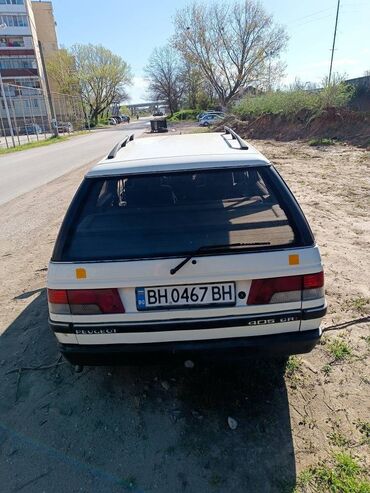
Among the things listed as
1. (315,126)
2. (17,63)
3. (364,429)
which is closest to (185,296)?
(364,429)

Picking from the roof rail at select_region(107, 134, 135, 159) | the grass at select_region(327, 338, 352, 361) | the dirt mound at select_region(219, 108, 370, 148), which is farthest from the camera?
the dirt mound at select_region(219, 108, 370, 148)

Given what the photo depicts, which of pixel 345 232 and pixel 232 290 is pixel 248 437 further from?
pixel 345 232

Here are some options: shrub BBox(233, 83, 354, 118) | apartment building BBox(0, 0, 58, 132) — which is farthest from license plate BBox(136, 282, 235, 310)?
apartment building BBox(0, 0, 58, 132)

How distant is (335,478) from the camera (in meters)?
2.00

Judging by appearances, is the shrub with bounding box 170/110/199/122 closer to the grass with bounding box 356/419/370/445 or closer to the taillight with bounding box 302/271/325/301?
the taillight with bounding box 302/271/325/301

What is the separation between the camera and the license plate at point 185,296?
7.18 feet

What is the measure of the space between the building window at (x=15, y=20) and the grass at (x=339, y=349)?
76.0m

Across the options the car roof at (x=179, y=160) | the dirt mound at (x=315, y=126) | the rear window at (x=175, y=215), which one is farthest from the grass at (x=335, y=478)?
the dirt mound at (x=315, y=126)

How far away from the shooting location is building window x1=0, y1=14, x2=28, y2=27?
61375 mm

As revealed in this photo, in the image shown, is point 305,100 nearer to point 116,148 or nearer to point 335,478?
point 116,148

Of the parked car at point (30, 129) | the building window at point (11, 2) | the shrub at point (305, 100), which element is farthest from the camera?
the building window at point (11, 2)

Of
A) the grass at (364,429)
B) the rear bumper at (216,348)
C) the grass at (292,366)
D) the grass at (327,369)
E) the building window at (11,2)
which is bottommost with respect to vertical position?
the grass at (327,369)

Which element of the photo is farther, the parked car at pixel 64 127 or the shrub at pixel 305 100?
the parked car at pixel 64 127

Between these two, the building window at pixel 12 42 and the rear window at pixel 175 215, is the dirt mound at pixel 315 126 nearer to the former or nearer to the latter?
the rear window at pixel 175 215
